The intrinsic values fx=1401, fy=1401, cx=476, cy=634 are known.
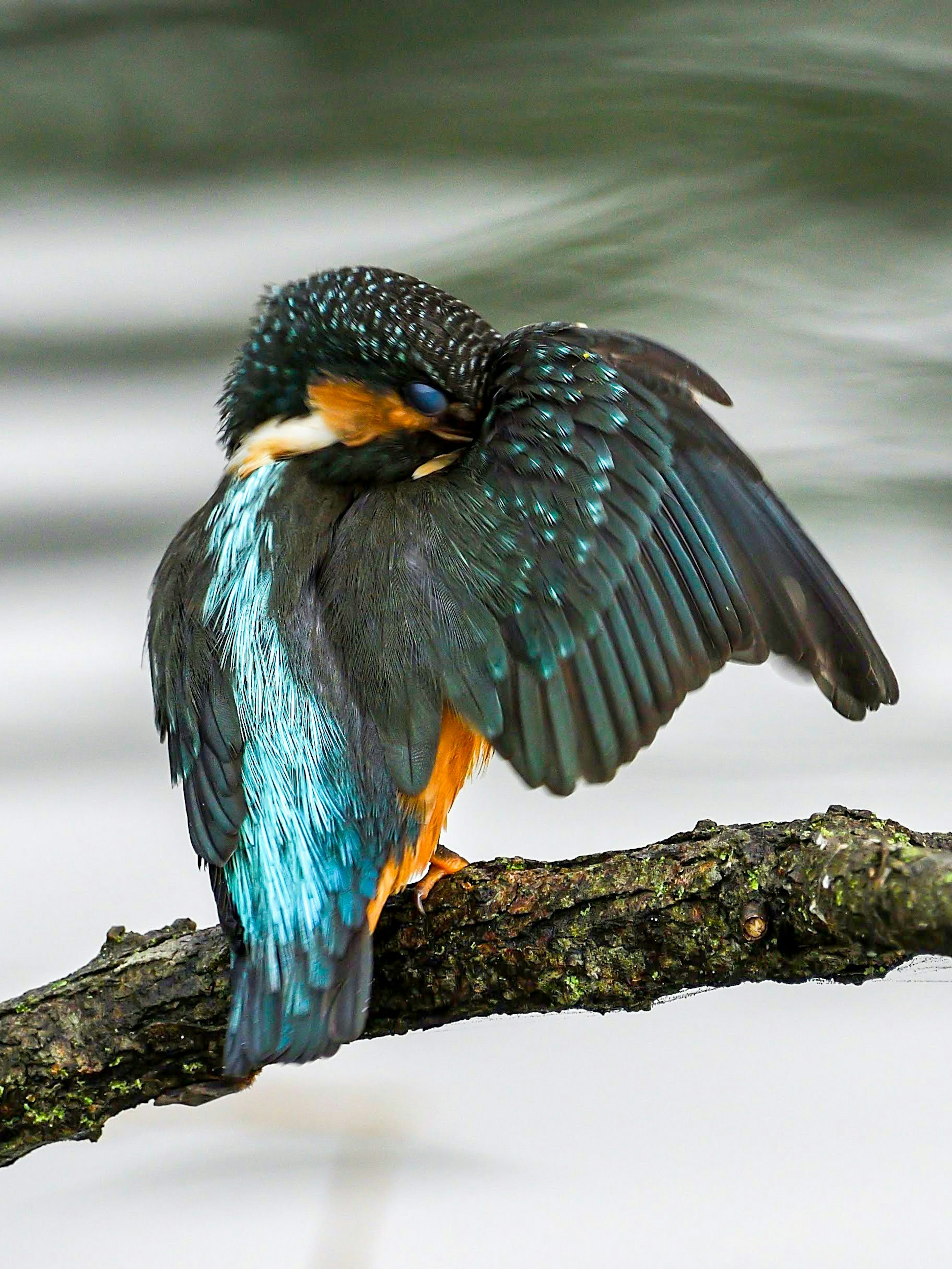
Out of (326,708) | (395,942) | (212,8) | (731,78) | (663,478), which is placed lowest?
(395,942)

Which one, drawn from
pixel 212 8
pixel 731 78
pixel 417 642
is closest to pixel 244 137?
pixel 212 8

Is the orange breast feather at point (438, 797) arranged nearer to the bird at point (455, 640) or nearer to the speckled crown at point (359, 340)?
the bird at point (455, 640)

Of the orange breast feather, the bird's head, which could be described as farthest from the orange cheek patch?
the orange breast feather

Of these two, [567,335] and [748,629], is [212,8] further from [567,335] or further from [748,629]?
[748,629]

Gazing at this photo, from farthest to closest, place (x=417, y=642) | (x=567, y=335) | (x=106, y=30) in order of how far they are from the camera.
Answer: (x=106, y=30) → (x=567, y=335) → (x=417, y=642)

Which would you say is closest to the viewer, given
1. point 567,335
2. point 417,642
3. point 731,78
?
point 417,642

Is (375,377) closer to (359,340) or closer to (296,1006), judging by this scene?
(359,340)

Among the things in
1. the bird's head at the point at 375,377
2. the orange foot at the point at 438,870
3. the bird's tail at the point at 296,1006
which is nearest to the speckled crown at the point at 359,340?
the bird's head at the point at 375,377

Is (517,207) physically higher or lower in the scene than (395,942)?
higher
